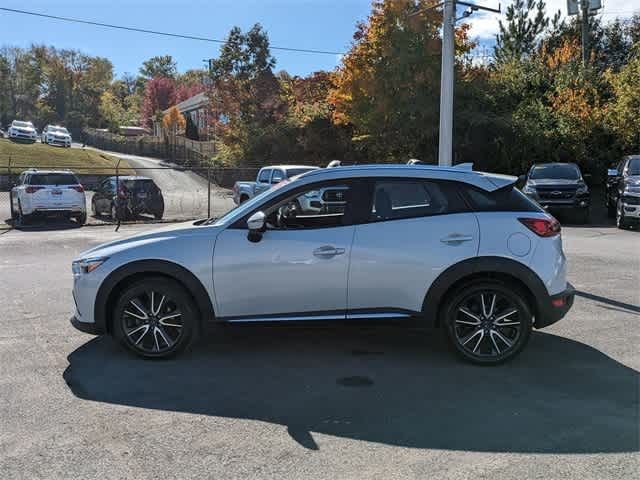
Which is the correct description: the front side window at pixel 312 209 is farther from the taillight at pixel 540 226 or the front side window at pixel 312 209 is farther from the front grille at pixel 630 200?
the front grille at pixel 630 200

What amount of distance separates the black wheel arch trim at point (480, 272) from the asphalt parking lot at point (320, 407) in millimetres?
559

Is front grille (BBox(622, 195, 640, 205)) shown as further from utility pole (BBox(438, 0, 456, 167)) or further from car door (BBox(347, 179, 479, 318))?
car door (BBox(347, 179, 479, 318))

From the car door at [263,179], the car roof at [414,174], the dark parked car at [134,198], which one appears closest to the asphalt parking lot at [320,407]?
the car roof at [414,174]

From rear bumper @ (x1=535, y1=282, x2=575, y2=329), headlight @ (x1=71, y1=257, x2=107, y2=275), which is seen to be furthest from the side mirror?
rear bumper @ (x1=535, y1=282, x2=575, y2=329)

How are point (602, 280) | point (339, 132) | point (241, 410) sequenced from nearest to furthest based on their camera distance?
point (241, 410)
point (602, 280)
point (339, 132)

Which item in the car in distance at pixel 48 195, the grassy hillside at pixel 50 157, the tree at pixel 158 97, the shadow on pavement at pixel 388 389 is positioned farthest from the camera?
the tree at pixel 158 97

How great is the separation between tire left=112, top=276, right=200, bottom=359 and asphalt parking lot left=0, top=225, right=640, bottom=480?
0.17 metres

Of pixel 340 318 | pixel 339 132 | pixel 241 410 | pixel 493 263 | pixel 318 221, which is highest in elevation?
pixel 339 132

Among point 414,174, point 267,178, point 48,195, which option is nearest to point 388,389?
point 414,174

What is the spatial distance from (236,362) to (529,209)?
9.61 feet

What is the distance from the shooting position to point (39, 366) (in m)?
5.09

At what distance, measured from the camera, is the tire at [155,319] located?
200 inches

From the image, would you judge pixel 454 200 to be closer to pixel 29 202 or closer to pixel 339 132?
pixel 29 202

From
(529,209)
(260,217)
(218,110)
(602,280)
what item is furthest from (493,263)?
(218,110)
